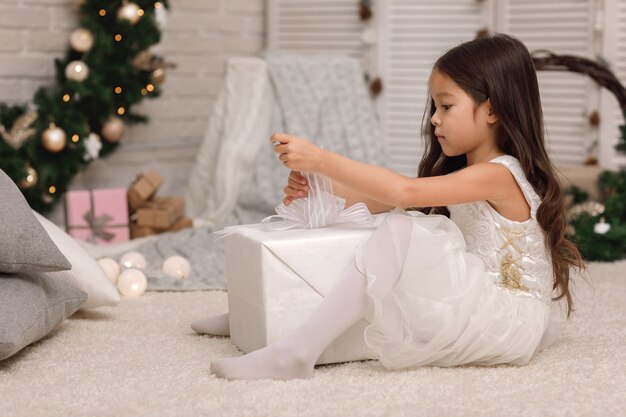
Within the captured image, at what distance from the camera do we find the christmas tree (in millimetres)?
3334

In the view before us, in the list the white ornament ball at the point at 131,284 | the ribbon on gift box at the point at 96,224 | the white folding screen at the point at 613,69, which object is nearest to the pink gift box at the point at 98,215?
the ribbon on gift box at the point at 96,224

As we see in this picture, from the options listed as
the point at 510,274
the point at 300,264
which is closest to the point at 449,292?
the point at 510,274

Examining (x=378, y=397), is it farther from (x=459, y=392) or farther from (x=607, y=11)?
(x=607, y=11)

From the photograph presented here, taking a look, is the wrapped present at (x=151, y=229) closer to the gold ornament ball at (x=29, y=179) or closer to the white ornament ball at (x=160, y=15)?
the gold ornament ball at (x=29, y=179)

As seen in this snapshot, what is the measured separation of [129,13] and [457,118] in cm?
186

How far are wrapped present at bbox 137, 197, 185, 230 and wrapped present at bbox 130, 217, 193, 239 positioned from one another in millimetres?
15

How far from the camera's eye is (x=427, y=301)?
1868 millimetres

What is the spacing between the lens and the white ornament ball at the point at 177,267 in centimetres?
289

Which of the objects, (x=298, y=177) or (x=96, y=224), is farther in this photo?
(x=96, y=224)

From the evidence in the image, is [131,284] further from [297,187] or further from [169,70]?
[169,70]

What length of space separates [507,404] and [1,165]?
210 centimetres

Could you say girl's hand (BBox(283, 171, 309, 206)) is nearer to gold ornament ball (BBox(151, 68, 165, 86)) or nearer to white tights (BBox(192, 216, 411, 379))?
white tights (BBox(192, 216, 411, 379))

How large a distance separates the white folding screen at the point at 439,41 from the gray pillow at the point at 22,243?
2242 mm

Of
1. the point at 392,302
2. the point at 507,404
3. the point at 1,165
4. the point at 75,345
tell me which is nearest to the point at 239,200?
the point at 1,165
